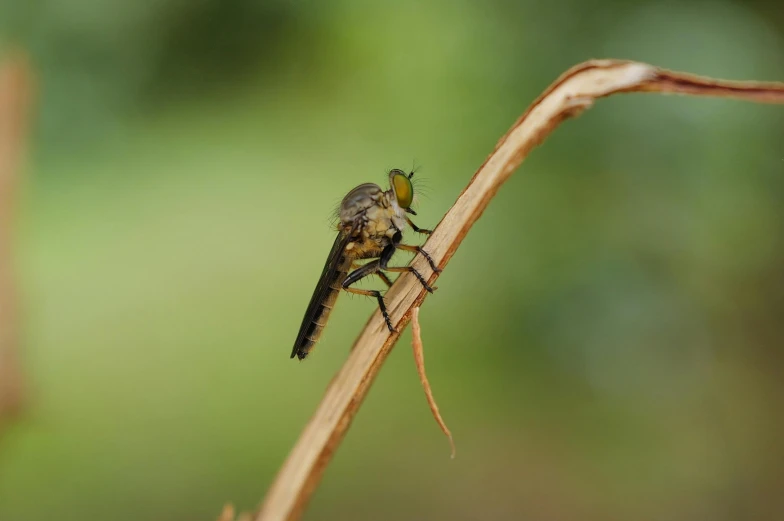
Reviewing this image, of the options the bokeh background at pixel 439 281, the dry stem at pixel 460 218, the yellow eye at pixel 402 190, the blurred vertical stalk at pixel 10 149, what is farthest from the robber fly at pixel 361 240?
the blurred vertical stalk at pixel 10 149

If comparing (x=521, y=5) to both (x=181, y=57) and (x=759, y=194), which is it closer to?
(x=759, y=194)

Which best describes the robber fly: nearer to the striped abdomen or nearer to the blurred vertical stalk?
the striped abdomen

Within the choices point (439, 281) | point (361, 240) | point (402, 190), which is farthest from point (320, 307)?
point (439, 281)

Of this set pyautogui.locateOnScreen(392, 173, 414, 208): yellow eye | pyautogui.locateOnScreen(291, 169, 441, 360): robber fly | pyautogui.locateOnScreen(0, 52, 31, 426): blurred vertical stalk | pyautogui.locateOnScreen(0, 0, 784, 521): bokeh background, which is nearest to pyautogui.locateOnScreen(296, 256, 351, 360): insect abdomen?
pyautogui.locateOnScreen(291, 169, 441, 360): robber fly

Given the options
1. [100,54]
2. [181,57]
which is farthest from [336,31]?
[100,54]

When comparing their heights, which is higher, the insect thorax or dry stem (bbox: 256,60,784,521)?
the insect thorax

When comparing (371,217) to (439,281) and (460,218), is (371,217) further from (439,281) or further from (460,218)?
(439,281)

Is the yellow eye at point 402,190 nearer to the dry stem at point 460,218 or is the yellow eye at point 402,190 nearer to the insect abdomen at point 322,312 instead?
the insect abdomen at point 322,312
